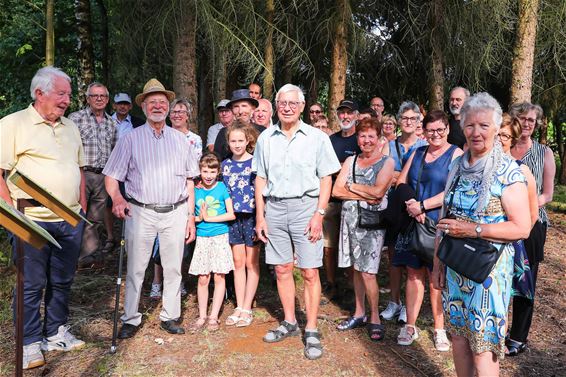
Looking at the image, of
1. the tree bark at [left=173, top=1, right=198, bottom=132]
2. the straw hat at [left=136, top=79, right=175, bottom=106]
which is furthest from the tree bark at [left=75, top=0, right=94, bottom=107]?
the straw hat at [left=136, top=79, right=175, bottom=106]

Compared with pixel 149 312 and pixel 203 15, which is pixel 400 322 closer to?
pixel 149 312

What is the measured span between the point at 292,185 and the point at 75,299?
2.81 meters

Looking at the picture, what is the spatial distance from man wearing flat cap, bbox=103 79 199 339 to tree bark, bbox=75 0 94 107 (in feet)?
14.4

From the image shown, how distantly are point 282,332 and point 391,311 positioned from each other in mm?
1138

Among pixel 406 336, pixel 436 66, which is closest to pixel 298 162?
pixel 406 336

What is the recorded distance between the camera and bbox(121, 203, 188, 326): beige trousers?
4.16m

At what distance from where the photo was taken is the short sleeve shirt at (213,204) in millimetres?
4660

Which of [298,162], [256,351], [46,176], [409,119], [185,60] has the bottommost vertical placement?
[256,351]

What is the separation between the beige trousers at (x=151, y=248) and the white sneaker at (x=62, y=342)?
1.35 ft

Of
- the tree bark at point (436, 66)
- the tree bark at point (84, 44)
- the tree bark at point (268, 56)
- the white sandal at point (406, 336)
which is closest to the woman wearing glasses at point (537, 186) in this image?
the white sandal at point (406, 336)

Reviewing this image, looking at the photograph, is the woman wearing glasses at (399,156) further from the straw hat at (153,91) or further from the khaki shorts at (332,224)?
the straw hat at (153,91)

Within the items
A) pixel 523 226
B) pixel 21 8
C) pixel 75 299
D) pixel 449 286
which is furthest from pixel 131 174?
pixel 21 8

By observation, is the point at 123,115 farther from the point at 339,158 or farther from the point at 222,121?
the point at 339,158

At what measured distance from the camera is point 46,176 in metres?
3.73
